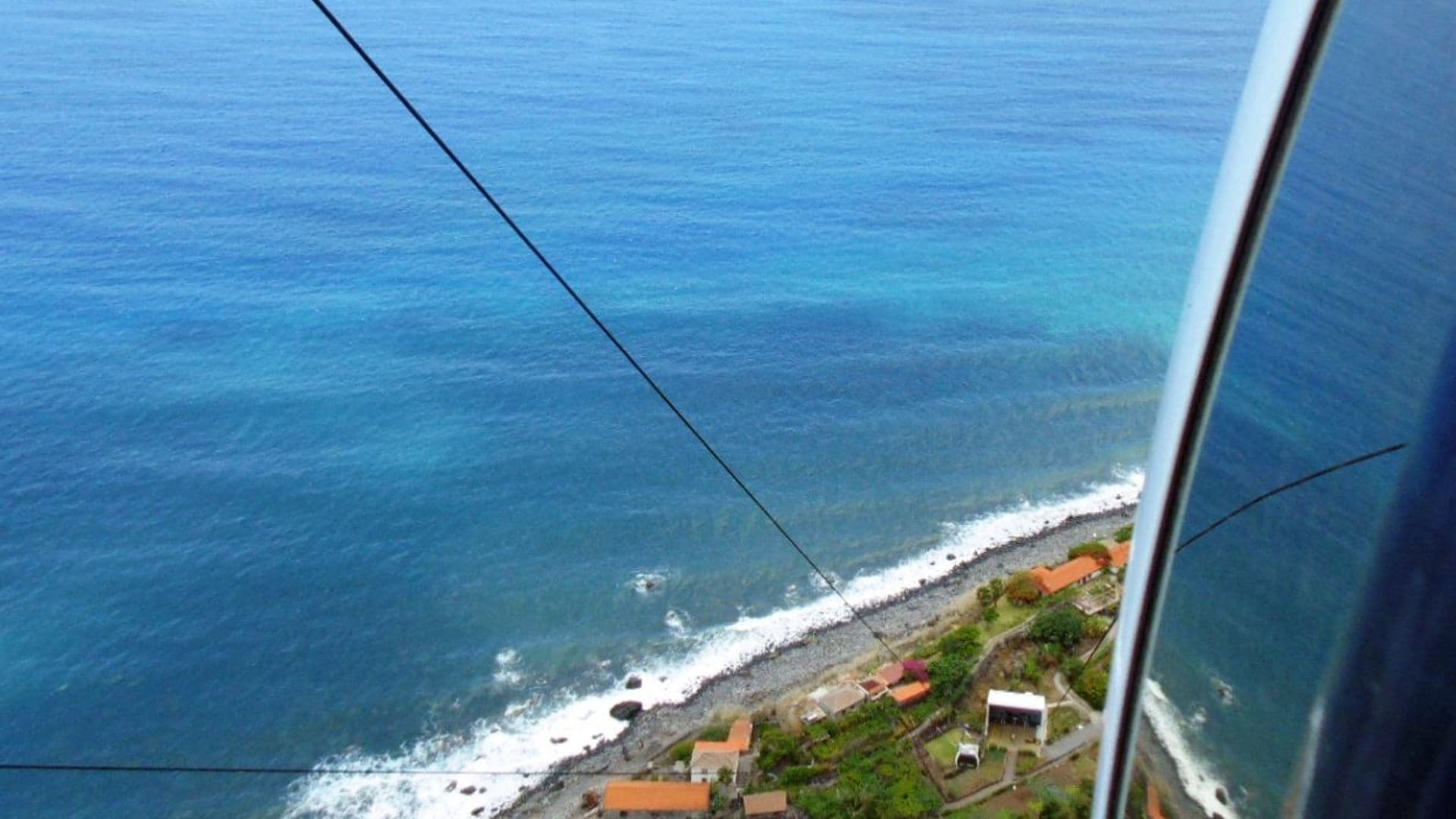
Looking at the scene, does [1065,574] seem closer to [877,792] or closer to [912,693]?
[912,693]

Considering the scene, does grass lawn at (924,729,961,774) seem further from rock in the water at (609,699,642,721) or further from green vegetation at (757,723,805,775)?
rock in the water at (609,699,642,721)

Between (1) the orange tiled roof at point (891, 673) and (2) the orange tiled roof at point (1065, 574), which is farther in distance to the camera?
(2) the orange tiled roof at point (1065, 574)

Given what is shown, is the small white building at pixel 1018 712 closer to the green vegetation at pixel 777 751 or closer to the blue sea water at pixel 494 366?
the green vegetation at pixel 777 751

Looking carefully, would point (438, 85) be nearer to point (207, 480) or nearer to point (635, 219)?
point (635, 219)

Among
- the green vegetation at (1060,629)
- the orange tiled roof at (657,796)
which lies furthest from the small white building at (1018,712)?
the orange tiled roof at (657,796)

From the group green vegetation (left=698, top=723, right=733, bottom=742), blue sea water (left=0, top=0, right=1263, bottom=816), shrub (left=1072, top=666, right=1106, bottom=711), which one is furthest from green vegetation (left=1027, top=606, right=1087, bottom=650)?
green vegetation (left=698, top=723, right=733, bottom=742)

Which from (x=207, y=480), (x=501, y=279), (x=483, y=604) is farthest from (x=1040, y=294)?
(x=207, y=480)
